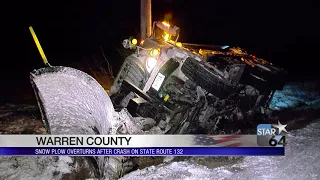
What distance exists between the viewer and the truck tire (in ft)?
18.6

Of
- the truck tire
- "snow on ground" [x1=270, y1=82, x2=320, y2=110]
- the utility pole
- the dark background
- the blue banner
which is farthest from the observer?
the dark background

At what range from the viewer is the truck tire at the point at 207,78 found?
5.66 m

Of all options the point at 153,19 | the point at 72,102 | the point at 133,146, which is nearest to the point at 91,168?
the point at 133,146

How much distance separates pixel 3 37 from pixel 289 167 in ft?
83.8

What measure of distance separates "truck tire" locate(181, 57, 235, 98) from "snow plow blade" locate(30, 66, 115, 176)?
165cm

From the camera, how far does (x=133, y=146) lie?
4.79 meters

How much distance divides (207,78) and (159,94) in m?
1.05

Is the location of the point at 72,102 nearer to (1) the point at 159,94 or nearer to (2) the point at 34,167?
(2) the point at 34,167

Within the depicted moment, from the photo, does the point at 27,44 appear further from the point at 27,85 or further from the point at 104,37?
the point at 27,85

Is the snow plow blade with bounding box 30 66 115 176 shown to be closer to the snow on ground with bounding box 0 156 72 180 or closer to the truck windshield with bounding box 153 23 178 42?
the snow on ground with bounding box 0 156 72 180

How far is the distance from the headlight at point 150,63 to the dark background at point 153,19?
9292 mm

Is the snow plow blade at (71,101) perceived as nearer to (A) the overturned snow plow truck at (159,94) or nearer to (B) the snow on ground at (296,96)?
(A) the overturned snow plow truck at (159,94)

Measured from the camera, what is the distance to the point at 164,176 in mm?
4395

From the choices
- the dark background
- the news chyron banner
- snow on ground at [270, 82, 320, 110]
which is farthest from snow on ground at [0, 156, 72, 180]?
the dark background
